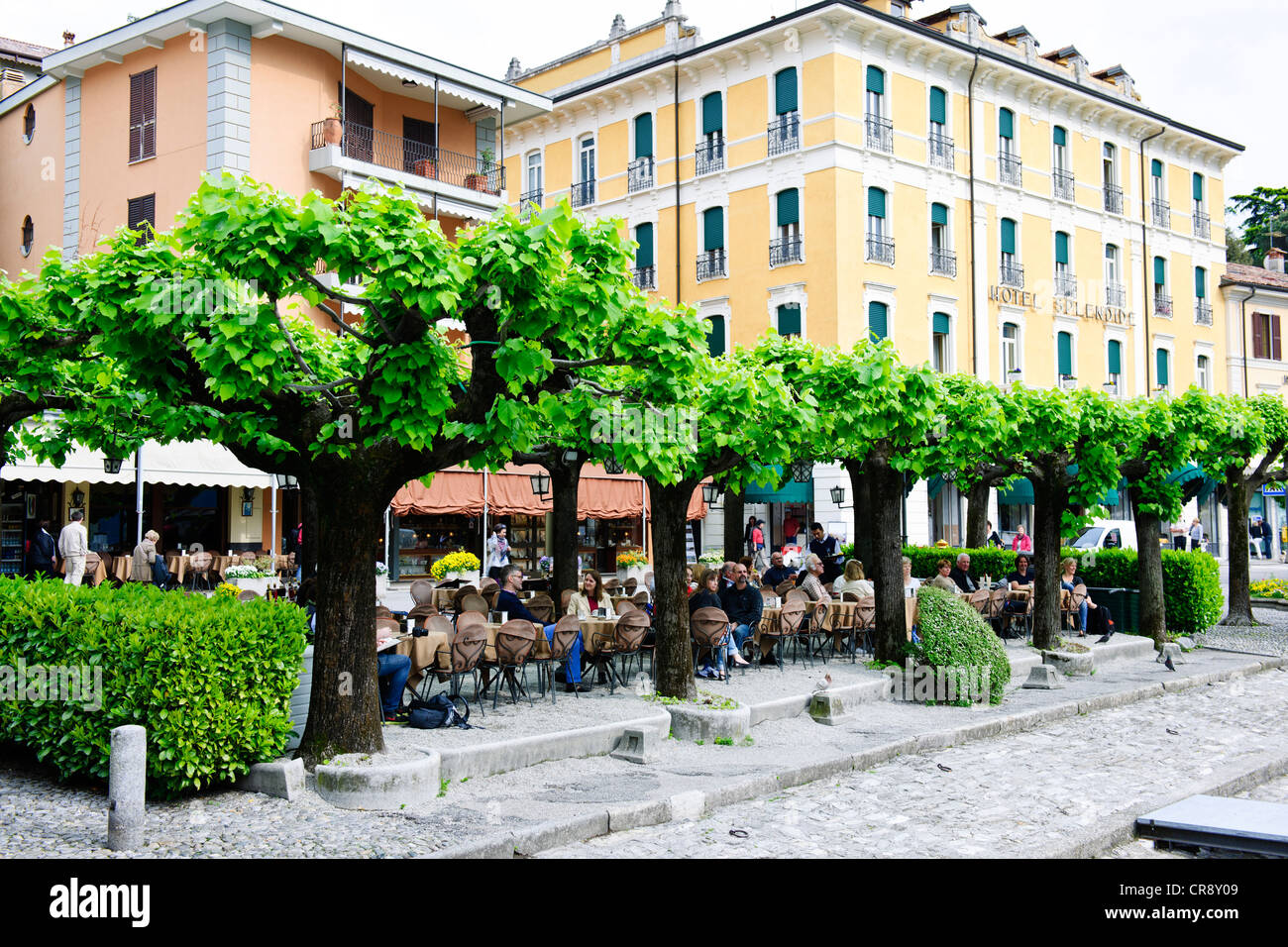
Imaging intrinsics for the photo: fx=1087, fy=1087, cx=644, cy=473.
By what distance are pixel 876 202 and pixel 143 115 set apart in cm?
1896

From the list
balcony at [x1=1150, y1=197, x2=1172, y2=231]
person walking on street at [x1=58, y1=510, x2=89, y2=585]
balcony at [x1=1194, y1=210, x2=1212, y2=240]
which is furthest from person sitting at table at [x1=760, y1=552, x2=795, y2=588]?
balcony at [x1=1194, y1=210, x2=1212, y2=240]

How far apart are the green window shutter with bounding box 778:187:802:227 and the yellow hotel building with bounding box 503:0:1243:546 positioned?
0.22 feet

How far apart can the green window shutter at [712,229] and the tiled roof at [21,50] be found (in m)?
20.8

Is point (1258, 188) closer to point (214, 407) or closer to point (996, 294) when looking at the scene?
→ point (996, 294)

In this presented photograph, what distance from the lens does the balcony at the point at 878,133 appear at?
1205 inches

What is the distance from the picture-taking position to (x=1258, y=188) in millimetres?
55344

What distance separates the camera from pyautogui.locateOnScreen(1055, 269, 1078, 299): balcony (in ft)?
118

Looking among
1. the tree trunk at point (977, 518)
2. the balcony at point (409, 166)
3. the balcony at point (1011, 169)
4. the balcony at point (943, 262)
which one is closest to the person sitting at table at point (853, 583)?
the tree trunk at point (977, 518)

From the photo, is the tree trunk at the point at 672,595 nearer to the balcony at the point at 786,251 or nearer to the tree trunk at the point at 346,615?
the tree trunk at the point at 346,615

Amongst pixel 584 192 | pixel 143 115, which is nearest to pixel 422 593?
pixel 143 115

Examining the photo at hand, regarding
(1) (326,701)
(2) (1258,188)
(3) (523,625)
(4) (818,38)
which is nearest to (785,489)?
(4) (818,38)

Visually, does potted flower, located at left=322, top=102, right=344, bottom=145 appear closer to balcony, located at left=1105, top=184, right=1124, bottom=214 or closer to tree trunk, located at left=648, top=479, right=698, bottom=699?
tree trunk, located at left=648, top=479, right=698, bottom=699

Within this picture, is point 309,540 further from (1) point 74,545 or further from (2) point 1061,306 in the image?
(2) point 1061,306

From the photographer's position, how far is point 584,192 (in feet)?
119
